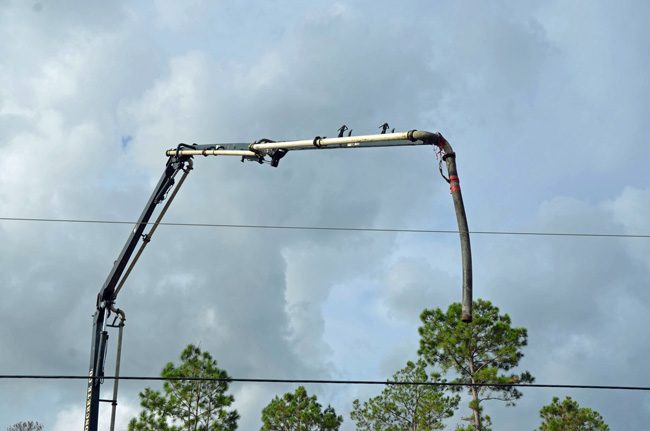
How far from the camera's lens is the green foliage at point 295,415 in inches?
1940

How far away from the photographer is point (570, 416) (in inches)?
1893

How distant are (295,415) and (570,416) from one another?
1531 cm

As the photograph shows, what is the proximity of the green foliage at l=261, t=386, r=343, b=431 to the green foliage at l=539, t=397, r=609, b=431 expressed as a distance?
11.8 metres

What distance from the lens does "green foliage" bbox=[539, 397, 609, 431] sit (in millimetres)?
47938

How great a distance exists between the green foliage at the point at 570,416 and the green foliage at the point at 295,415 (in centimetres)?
1181

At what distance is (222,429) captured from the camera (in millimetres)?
44781

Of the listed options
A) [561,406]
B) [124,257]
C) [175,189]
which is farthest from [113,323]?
[561,406]

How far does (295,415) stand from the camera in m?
49.3

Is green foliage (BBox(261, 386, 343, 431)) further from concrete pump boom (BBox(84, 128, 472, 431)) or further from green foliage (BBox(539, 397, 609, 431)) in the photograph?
concrete pump boom (BBox(84, 128, 472, 431))

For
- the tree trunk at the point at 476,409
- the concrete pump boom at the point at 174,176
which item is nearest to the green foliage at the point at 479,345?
the tree trunk at the point at 476,409

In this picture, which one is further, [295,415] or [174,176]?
[295,415]

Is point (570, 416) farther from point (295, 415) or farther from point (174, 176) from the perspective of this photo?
point (174, 176)

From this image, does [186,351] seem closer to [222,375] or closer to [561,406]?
[222,375]

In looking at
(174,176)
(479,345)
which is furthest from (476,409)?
(174,176)
